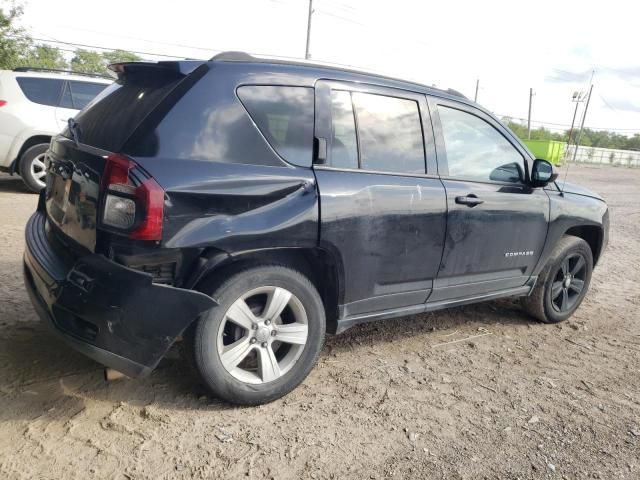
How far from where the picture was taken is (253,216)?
8.70 ft

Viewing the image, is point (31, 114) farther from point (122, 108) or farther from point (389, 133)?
point (389, 133)

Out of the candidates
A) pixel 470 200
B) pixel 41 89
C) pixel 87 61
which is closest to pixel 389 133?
pixel 470 200

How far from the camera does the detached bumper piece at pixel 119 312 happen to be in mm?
2420

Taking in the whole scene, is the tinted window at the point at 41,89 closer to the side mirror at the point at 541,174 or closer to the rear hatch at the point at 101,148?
the rear hatch at the point at 101,148

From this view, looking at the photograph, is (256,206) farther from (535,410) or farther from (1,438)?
(535,410)

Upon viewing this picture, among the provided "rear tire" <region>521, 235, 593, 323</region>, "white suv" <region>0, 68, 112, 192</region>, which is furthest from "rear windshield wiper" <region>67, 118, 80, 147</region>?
"white suv" <region>0, 68, 112, 192</region>

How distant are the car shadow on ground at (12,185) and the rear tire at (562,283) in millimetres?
7842

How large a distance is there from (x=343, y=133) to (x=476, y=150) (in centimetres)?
116

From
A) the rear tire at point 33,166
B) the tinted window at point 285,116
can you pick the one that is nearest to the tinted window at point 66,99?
the rear tire at point 33,166

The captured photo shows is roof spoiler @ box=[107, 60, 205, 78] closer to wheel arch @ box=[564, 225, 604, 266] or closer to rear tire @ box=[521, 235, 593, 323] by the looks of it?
rear tire @ box=[521, 235, 593, 323]

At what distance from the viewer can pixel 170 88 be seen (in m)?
2.65

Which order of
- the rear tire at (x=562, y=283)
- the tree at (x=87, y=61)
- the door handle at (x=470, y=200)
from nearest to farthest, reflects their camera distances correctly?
1. the door handle at (x=470, y=200)
2. the rear tire at (x=562, y=283)
3. the tree at (x=87, y=61)

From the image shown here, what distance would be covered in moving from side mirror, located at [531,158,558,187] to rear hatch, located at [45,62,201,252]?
2542 mm

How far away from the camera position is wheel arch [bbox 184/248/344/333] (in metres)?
2.57
